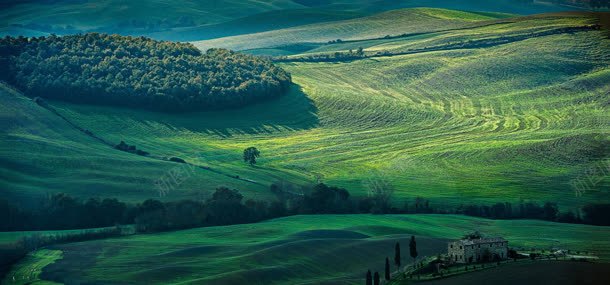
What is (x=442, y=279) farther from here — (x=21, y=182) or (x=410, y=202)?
(x=21, y=182)

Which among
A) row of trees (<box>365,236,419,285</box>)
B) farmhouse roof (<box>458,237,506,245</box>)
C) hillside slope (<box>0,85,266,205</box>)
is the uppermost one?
hillside slope (<box>0,85,266,205</box>)

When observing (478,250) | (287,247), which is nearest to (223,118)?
(287,247)

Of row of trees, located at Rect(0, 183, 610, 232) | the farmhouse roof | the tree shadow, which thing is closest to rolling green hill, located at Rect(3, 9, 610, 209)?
the tree shadow

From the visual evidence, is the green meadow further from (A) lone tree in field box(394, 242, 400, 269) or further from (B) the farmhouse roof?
(B) the farmhouse roof

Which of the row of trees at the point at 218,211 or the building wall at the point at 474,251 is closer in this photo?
the building wall at the point at 474,251

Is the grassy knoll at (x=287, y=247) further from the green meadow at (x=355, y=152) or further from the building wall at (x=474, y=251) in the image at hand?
the building wall at (x=474, y=251)

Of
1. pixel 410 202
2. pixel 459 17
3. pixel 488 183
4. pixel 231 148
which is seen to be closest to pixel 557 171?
pixel 488 183

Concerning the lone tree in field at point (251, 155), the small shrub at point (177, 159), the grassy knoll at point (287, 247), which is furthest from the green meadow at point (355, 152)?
the small shrub at point (177, 159)
